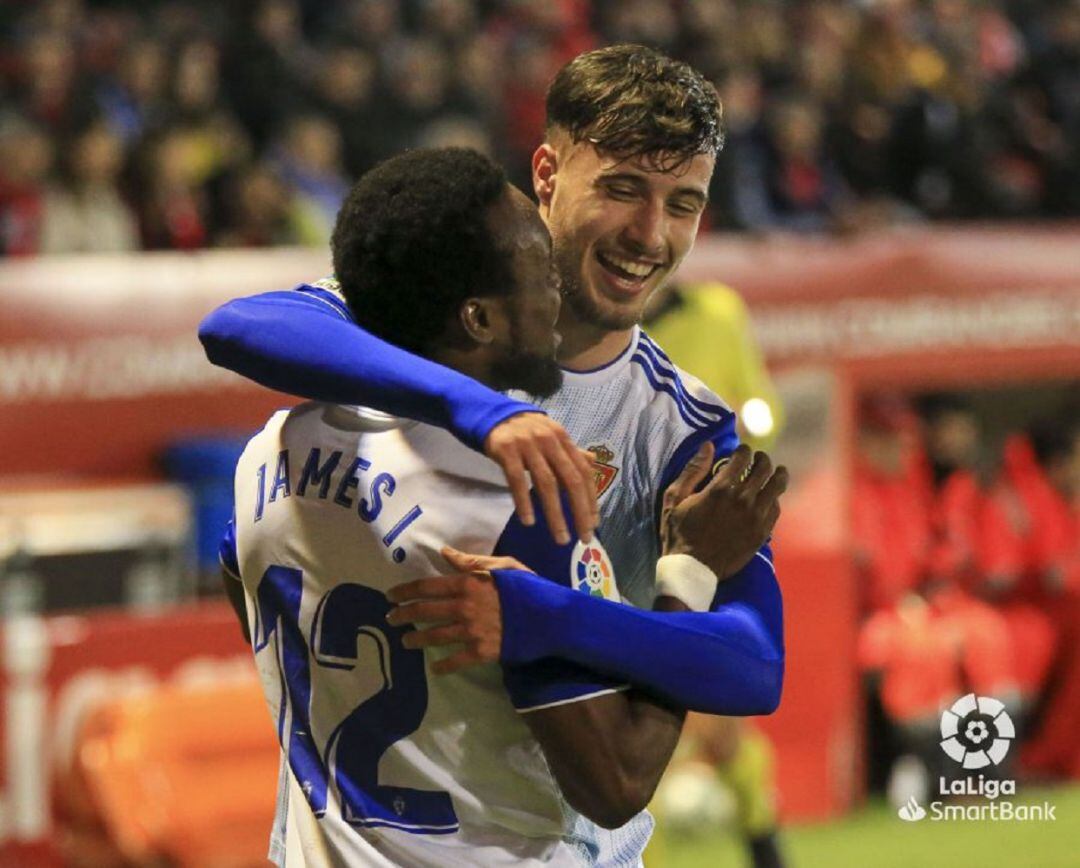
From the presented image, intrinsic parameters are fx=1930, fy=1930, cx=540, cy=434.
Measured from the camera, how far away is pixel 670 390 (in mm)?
2756

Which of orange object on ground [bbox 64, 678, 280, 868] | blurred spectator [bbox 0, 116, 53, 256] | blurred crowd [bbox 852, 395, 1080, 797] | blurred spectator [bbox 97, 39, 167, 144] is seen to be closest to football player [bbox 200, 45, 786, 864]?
orange object on ground [bbox 64, 678, 280, 868]

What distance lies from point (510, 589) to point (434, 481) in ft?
0.53

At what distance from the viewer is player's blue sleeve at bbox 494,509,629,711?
7.41 feet

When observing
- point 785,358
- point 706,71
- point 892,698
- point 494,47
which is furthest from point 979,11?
point 892,698

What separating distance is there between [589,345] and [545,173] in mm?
316

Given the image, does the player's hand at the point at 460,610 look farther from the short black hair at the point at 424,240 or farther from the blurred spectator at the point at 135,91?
the blurred spectator at the point at 135,91

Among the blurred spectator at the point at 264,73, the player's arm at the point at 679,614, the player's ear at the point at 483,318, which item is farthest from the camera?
the blurred spectator at the point at 264,73

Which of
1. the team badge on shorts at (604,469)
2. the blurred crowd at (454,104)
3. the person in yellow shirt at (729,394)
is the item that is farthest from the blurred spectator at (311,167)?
the team badge on shorts at (604,469)

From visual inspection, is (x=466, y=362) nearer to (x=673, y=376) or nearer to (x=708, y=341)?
(x=673, y=376)

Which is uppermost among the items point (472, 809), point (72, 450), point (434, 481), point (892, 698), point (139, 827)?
point (434, 481)

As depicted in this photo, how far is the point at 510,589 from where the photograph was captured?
7.35ft

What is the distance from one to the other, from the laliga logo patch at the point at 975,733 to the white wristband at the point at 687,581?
3552 mm

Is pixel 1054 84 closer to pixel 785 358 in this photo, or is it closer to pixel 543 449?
pixel 785 358

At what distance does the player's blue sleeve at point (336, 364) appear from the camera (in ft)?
7.22
